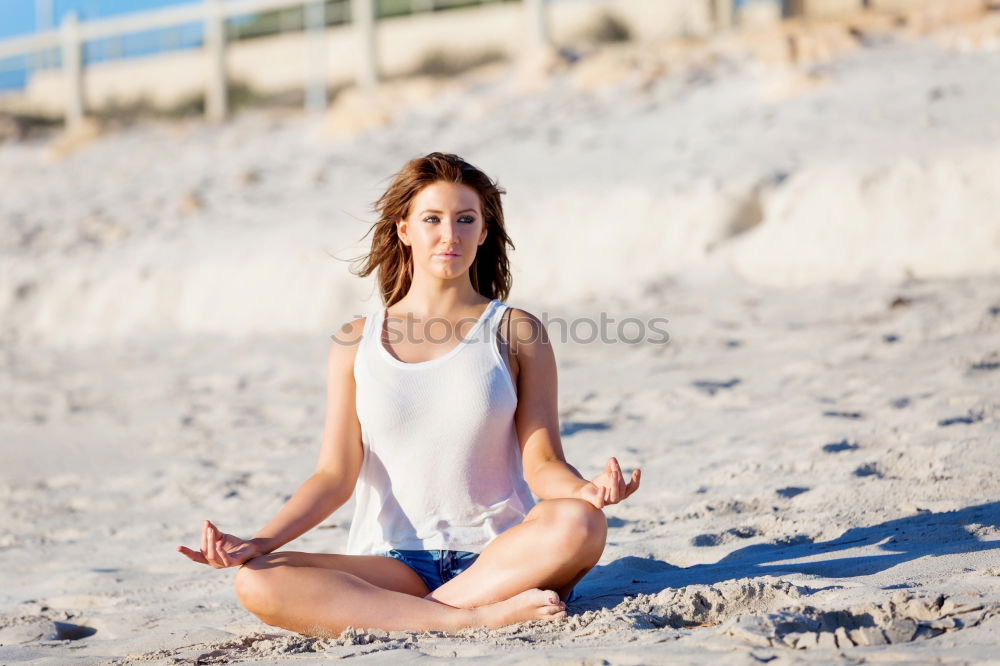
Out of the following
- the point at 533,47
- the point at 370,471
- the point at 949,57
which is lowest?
the point at 370,471

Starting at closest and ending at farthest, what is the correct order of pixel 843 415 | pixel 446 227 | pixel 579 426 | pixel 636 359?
pixel 446 227 → pixel 843 415 → pixel 579 426 → pixel 636 359

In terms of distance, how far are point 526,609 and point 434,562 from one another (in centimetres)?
34

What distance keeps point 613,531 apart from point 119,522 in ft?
6.63

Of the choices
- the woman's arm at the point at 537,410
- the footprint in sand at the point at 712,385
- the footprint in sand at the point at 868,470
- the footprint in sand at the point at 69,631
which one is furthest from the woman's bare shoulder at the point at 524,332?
the footprint in sand at the point at 712,385

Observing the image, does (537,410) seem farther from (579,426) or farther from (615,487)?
(579,426)

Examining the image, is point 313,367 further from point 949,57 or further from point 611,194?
point 949,57

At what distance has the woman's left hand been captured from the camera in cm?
237

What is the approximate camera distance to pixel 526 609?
2492 mm

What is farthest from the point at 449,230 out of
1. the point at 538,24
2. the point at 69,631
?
the point at 538,24

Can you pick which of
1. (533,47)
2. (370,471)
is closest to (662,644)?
(370,471)

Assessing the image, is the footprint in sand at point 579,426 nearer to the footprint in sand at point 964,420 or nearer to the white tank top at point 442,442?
the footprint in sand at point 964,420

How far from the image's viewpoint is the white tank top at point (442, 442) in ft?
8.82

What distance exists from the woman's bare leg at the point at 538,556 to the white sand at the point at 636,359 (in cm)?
12

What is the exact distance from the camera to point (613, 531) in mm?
3588
